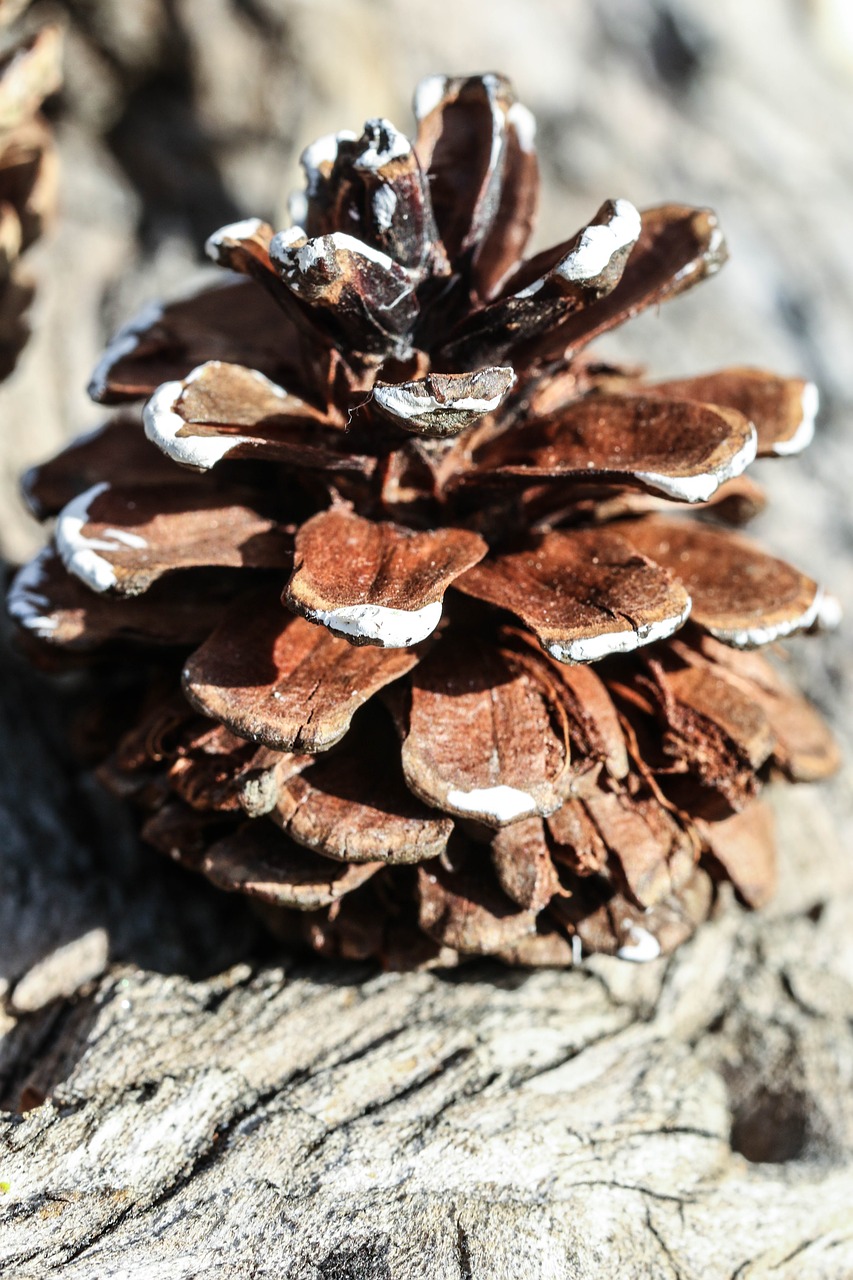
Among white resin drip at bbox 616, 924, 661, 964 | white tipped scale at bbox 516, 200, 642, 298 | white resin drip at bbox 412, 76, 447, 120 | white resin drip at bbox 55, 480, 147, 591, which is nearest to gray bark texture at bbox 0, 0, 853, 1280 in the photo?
white resin drip at bbox 616, 924, 661, 964

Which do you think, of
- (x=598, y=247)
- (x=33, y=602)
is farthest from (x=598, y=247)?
(x=33, y=602)

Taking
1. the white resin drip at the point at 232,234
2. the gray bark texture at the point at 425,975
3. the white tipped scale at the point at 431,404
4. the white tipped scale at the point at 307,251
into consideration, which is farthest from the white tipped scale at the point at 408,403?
the gray bark texture at the point at 425,975

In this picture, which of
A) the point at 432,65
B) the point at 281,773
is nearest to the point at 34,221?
the point at 432,65

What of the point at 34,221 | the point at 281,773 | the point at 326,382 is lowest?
the point at 281,773

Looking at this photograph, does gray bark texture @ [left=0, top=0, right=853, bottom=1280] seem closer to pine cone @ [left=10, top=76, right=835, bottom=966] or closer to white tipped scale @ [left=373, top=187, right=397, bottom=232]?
pine cone @ [left=10, top=76, right=835, bottom=966]

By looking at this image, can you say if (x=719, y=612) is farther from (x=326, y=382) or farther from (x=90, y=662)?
(x=90, y=662)

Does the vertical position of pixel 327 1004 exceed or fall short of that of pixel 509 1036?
it exceeds it

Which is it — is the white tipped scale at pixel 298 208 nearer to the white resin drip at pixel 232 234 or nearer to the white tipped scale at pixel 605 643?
the white resin drip at pixel 232 234
